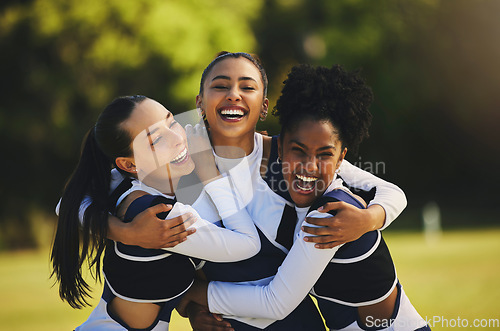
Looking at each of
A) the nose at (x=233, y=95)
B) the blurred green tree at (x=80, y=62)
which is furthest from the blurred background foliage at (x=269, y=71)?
the nose at (x=233, y=95)

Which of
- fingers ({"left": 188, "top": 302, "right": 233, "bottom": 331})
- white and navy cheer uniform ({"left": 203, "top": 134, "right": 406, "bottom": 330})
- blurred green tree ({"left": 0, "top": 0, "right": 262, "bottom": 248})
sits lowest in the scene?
fingers ({"left": 188, "top": 302, "right": 233, "bottom": 331})

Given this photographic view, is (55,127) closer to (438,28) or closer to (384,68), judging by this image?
(384,68)

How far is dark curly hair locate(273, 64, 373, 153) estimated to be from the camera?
2.69 m

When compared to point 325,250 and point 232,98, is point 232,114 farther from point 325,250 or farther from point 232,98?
point 325,250

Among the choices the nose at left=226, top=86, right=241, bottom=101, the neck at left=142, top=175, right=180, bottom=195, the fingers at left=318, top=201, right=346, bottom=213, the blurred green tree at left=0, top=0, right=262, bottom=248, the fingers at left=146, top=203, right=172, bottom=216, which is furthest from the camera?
the blurred green tree at left=0, top=0, right=262, bottom=248

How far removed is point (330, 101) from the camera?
268 centimetres

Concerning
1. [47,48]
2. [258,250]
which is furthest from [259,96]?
[47,48]

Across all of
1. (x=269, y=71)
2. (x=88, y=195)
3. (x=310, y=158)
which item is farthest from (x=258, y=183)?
(x=269, y=71)

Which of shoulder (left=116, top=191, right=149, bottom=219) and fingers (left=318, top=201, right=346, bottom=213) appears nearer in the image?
fingers (left=318, top=201, right=346, bottom=213)

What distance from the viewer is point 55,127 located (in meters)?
15.8

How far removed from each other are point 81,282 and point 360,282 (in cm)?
145

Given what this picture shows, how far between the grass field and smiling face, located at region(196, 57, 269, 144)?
3663 mm

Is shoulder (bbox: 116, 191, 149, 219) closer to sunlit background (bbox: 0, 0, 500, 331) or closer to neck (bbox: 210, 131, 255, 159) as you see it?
neck (bbox: 210, 131, 255, 159)

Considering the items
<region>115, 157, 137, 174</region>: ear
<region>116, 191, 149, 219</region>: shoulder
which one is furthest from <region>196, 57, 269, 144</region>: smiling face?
<region>116, 191, 149, 219</region>: shoulder
